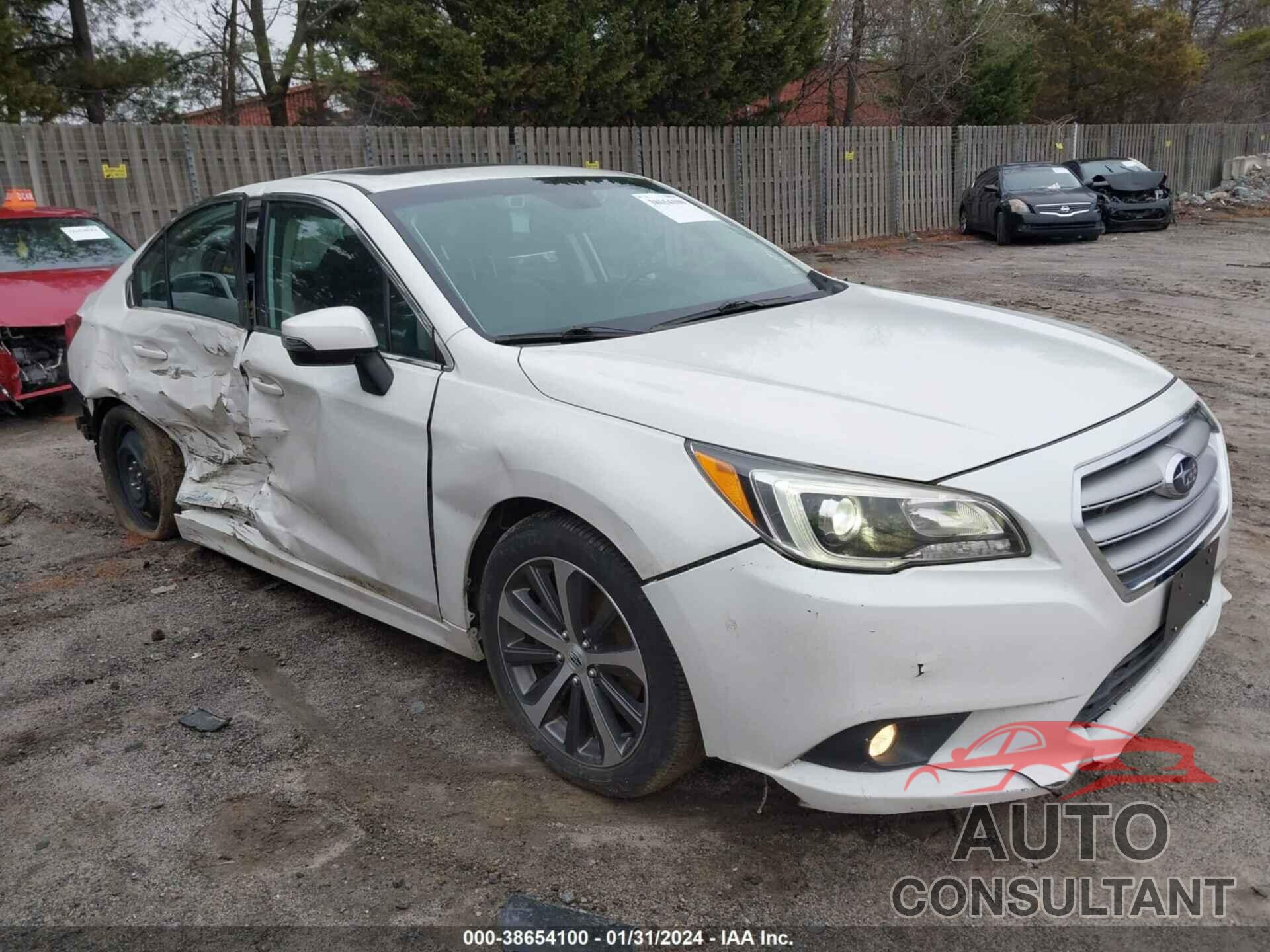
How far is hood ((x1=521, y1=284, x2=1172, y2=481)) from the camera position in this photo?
2.35m

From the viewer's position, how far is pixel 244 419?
394 centimetres

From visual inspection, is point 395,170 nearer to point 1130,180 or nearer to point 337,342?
point 337,342

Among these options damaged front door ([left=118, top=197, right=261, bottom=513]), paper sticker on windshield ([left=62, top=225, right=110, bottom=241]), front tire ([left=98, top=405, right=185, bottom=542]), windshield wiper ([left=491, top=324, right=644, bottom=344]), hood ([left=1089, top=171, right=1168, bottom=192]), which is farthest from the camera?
hood ([left=1089, top=171, right=1168, bottom=192])

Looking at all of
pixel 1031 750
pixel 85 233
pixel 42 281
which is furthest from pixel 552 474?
pixel 85 233

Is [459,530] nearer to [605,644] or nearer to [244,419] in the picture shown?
[605,644]

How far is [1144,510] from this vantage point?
249cm

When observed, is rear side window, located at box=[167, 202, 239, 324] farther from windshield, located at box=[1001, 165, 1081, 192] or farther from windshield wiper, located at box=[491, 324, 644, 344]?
windshield, located at box=[1001, 165, 1081, 192]

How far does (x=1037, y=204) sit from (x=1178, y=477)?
1751 centimetres

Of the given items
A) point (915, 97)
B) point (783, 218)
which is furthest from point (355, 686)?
point (915, 97)

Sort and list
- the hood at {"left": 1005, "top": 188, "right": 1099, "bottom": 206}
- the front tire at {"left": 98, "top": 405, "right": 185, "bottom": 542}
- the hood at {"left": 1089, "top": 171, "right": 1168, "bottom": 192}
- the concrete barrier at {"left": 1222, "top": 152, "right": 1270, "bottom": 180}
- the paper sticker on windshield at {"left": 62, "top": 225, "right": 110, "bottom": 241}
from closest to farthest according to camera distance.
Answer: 1. the front tire at {"left": 98, "top": 405, "right": 185, "bottom": 542}
2. the paper sticker on windshield at {"left": 62, "top": 225, "right": 110, "bottom": 241}
3. the hood at {"left": 1005, "top": 188, "right": 1099, "bottom": 206}
4. the hood at {"left": 1089, "top": 171, "right": 1168, "bottom": 192}
5. the concrete barrier at {"left": 1222, "top": 152, "right": 1270, "bottom": 180}

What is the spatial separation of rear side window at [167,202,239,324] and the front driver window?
26cm

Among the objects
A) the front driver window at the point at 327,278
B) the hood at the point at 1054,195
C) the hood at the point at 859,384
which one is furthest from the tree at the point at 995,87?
the front driver window at the point at 327,278

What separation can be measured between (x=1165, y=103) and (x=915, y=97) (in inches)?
560

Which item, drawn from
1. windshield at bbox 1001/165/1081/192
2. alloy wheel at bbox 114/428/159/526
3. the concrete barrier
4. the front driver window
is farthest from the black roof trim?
the concrete barrier
